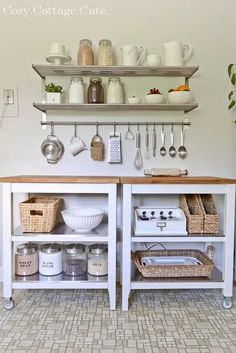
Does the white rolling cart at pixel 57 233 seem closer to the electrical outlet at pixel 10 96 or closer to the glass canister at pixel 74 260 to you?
the glass canister at pixel 74 260

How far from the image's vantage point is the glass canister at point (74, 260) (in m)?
1.79

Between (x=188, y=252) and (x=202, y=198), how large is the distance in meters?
0.40

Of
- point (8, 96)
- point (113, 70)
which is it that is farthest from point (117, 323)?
point (8, 96)

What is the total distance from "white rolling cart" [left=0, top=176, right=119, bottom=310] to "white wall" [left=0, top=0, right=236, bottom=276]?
428 mm

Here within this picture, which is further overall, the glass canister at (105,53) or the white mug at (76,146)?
the white mug at (76,146)

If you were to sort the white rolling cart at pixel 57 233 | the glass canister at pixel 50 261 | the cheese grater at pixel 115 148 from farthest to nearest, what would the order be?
the cheese grater at pixel 115 148
the glass canister at pixel 50 261
the white rolling cart at pixel 57 233

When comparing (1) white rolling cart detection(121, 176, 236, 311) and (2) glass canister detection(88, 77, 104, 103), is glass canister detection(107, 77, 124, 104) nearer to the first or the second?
(2) glass canister detection(88, 77, 104, 103)

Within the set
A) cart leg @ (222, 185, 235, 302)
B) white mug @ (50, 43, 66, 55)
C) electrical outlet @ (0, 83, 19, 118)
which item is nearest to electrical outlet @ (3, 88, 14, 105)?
electrical outlet @ (0, 83, 19, 118)

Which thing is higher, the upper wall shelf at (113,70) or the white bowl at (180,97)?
the upper wall shelf at (113,70)

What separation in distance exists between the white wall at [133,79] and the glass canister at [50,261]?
1.81 ft

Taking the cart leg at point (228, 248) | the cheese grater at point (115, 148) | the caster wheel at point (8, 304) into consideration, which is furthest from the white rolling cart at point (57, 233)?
the cart leg at point (228, 248)

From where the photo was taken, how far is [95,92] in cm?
192

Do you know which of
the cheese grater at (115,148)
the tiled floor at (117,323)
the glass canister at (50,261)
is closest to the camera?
the tiled floor at (117,323)

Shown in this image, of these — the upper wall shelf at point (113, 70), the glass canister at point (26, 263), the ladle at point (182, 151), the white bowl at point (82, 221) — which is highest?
the upper wall shelf at point (113, 70)
